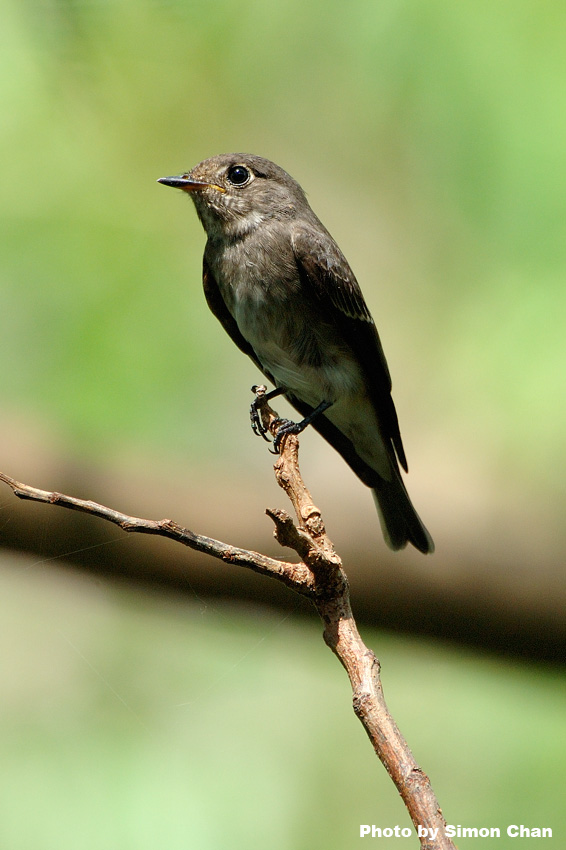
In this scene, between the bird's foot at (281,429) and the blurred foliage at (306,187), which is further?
the blurred foliage at (306,187)

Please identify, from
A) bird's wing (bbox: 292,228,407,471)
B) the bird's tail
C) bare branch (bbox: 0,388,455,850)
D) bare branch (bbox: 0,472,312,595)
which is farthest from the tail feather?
bare branch (bbox: 0,472,312,595)

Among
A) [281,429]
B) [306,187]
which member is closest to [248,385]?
[306,187]

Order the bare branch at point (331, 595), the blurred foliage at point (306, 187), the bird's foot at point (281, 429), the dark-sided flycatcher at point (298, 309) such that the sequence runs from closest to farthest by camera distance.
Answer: the bare branch at point (331, 595)
the bird's foot at point (281, 429)
the dark-sided flycatcher at point (298, 309)
the blurred foliage at point (306, 187)

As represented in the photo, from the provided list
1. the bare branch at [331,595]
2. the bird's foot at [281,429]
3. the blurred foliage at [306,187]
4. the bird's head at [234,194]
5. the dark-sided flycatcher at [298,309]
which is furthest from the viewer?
the blurred foliage at [306,187]

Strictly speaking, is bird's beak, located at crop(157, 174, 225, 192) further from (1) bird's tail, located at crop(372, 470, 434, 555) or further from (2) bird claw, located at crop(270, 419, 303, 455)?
(1) bird's tail, located at crop(372, 470, 434, 555)

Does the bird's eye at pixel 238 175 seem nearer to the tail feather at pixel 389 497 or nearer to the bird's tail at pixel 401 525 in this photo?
the tail feather at pixel 389 497

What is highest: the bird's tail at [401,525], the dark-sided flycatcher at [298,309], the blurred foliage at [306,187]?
the blurred foliage at [306,187]

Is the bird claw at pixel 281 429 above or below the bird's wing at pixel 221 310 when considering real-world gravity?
below

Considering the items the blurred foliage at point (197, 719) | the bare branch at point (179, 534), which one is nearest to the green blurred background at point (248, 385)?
the blurred foliage at point (197, 719)
